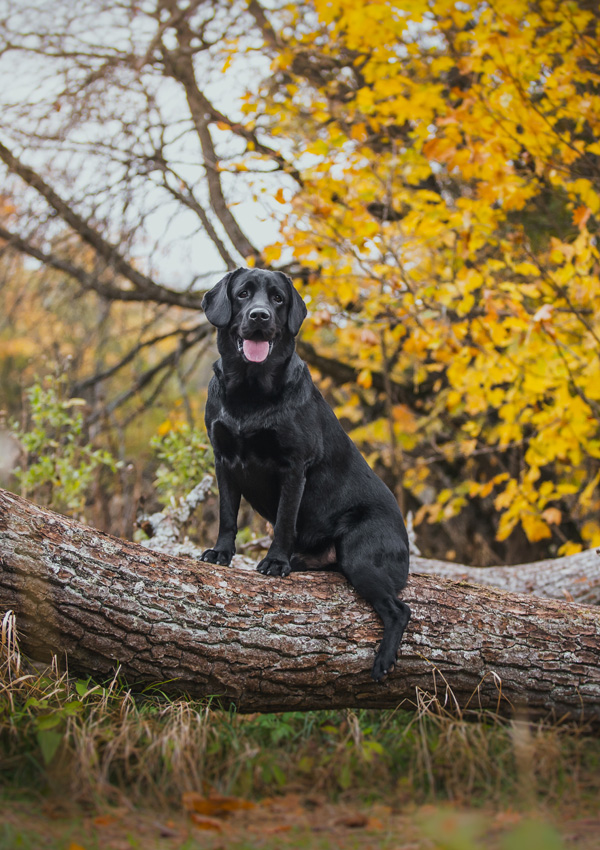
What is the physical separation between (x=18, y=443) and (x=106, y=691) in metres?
3.61

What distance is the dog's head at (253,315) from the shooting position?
2.80m

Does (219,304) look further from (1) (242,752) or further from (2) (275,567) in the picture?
(1) (242,752)

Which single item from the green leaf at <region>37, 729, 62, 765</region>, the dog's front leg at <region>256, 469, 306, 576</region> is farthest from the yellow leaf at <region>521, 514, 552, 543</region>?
the green leaf at <region>37, 729, 62, 765</region>

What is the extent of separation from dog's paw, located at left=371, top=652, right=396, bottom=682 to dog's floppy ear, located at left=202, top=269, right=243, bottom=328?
4.82ft

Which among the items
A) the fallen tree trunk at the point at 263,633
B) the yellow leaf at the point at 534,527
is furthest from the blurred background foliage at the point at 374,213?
the fallen tree trunk at the point at 263,633

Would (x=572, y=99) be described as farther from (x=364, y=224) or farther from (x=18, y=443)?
(x=18, y=443)

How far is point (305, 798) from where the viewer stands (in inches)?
82.3

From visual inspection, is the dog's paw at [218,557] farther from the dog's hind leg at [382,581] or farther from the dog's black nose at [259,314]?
the dog's black nose at [259,314]

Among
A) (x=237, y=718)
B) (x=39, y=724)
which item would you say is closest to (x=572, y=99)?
(x=237, y=718)

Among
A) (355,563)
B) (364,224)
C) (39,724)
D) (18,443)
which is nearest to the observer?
(39,724)

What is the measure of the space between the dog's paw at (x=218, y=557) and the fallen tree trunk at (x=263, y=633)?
0.21 metres

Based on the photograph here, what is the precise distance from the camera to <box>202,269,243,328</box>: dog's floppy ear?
9.55 feet

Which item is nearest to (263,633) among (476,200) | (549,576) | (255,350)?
(255,350)

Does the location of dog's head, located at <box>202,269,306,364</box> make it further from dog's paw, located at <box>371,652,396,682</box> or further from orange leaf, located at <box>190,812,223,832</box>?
orange leaf, located at <box>190,812,223,832</box>
